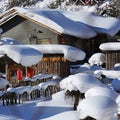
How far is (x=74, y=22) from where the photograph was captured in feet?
90.4

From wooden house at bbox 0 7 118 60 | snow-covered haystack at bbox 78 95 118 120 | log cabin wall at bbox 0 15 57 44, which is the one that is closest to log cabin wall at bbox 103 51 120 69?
wooden house at bbox 0 7 118 60

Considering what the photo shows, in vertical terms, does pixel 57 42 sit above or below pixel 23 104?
below

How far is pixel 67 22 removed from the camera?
27.6 m

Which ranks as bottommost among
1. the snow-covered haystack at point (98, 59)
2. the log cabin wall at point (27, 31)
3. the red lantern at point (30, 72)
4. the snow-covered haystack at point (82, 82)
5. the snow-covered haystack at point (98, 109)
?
the snow-covered haystack at point (98, 59)

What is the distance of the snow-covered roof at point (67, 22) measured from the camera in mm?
26184

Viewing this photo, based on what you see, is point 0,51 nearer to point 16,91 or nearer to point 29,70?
point 16,91

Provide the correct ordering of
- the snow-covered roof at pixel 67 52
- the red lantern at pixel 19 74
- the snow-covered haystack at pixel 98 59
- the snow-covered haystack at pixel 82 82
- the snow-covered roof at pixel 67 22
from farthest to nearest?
the snow-covered roof at pixel 67 22, the snow-covered haystack at pixel 98 59, the snow-covered roof at pixel 67 52, the red lantern at pixel 19 74, the snow-covered haystack at pixel 82 82

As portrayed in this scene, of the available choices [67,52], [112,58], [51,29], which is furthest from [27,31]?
[67,52]

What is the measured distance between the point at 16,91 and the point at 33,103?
92cm

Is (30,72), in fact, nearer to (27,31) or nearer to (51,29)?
(51,29)

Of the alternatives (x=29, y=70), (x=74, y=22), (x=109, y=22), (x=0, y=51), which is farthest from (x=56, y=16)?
(x=0, y=51)

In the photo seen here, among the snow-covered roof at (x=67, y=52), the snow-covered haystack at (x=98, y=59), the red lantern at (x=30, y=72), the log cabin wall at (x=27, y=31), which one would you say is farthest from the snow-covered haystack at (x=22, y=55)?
the log cabin wall at (x=27, y=31)

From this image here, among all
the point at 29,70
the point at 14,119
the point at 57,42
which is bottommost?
the point at 57,42

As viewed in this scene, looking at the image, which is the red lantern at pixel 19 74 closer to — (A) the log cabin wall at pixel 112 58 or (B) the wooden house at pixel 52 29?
(A) the log cabin wall at pixel 112 58
